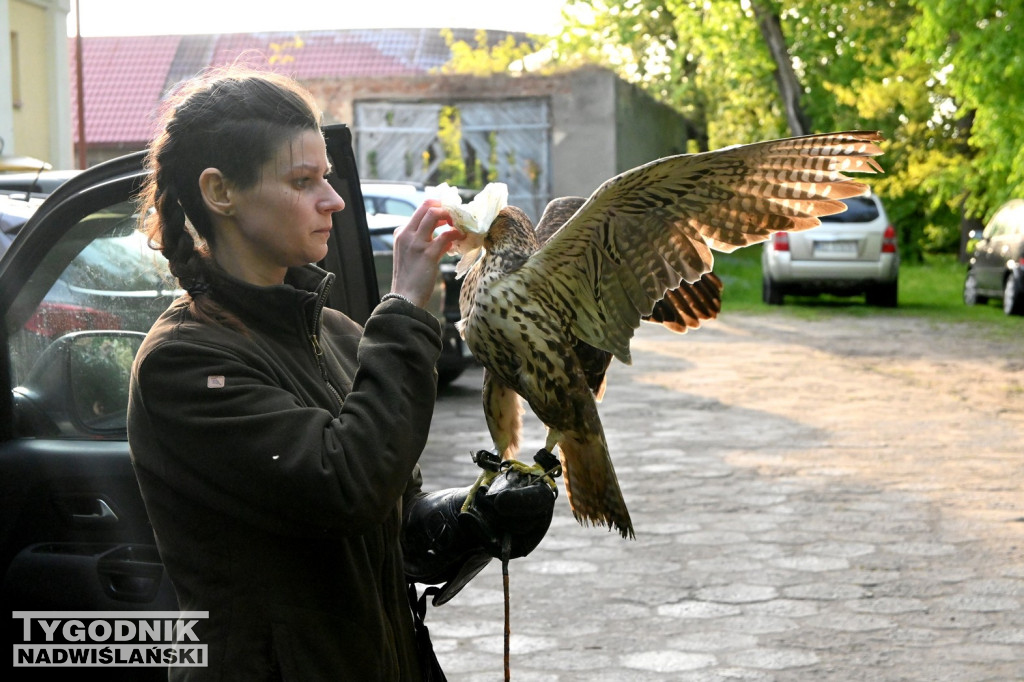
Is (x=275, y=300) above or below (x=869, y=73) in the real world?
below

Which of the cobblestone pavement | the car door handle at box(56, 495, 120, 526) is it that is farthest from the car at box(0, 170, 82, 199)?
the cobblestone pavement

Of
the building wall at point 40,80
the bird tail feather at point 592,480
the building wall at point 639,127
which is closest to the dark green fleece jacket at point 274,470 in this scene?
the bird tail feather at point 592,480

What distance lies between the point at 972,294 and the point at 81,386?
19.8 m

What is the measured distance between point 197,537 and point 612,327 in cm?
120

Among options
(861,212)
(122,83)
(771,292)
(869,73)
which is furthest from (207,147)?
(122,83)

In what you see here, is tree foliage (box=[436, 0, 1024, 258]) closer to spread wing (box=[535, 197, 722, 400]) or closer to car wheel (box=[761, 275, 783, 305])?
car wheel (box=[761, 275, 783, 305])

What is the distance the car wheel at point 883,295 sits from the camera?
65.6 ft

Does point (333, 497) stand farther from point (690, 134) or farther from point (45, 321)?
point (690, 134)

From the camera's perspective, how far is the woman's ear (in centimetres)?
190

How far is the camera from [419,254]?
204 cm

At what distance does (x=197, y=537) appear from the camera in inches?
73.0

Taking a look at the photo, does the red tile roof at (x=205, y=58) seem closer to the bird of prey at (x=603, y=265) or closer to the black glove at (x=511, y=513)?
the bird of prey at (x=603, y=265)

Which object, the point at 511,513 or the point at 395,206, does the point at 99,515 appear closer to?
the point at 511,513

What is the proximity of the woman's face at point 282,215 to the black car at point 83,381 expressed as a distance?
809 mm
